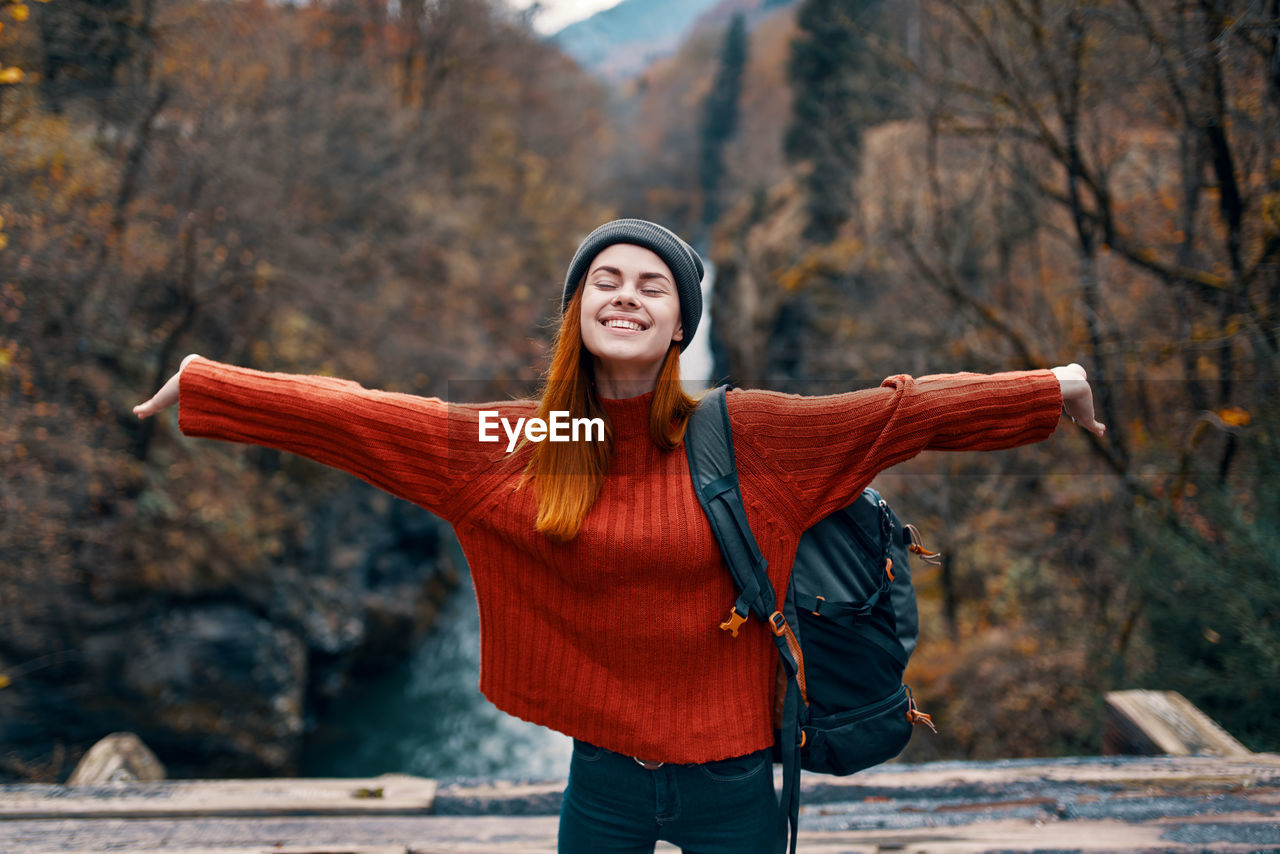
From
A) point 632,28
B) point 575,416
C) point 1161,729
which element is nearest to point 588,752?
point 575,416

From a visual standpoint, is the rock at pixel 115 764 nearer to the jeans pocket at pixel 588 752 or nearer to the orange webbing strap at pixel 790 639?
the jeans pocket at pixel 588 752

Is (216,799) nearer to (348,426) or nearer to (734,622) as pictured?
(348,426)

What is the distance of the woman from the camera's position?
1501 mm

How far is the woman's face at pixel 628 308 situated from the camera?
151 cm

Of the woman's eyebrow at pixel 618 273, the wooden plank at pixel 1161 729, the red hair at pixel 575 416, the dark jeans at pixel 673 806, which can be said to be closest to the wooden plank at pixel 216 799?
the dark jeans at pixel 673 806

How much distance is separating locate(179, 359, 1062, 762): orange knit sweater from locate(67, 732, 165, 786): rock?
2.77m

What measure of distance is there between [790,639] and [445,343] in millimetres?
14727

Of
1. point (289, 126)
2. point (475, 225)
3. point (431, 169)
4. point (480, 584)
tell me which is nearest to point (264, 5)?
point (289, 126)

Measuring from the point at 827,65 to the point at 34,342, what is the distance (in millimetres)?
16840

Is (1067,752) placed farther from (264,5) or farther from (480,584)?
(264,5)

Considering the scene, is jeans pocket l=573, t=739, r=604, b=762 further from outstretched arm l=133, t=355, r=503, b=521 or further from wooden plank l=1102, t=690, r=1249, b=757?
wooden plank l=1102, t=690, r=1249, b=757

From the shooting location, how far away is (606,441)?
1.59m

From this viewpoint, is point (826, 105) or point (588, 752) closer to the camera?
point (588, 752)

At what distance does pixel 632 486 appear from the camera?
5.08 feet
